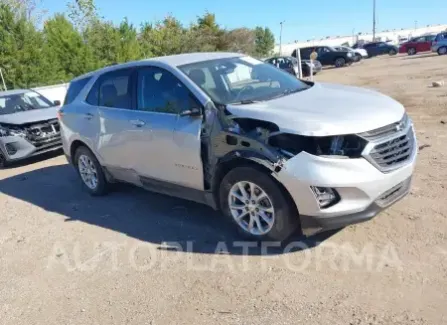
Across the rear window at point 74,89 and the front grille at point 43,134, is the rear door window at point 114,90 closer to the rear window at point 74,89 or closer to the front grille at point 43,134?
the rear window at point 74,89

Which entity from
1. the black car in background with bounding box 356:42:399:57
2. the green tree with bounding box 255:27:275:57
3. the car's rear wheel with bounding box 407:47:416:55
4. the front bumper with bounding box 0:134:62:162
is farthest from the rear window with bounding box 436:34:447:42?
the front bumper with bounding box 0:134:62:162

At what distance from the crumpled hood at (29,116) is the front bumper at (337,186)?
7098 millimetres

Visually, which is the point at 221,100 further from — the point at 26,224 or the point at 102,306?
the point at 26,224

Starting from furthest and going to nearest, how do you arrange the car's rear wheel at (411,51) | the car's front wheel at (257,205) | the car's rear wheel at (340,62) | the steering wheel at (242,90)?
the car's rear wheel at (411,51), the car's rear wheel at (340,62), the steering wheel at (242,90), the car's front wheel at (257,205)

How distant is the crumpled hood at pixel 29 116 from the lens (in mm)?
9130

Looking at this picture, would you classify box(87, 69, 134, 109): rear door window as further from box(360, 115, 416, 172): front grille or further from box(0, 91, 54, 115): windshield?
box(0, 91, 54, 115): windshield

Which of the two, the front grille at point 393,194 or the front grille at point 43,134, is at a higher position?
the front grille at point 393,194

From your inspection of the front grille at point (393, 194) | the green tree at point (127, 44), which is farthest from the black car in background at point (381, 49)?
the front grille at point (393, 194)

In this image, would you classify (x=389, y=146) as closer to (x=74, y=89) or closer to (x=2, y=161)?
(x=74, y=89)

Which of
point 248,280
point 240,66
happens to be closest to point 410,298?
A: point 248,280

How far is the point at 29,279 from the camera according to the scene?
4.15 meters

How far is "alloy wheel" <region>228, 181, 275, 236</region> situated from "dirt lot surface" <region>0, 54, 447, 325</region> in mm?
229

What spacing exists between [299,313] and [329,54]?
35066 millimetres

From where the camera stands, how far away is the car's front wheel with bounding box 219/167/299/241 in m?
3.84
